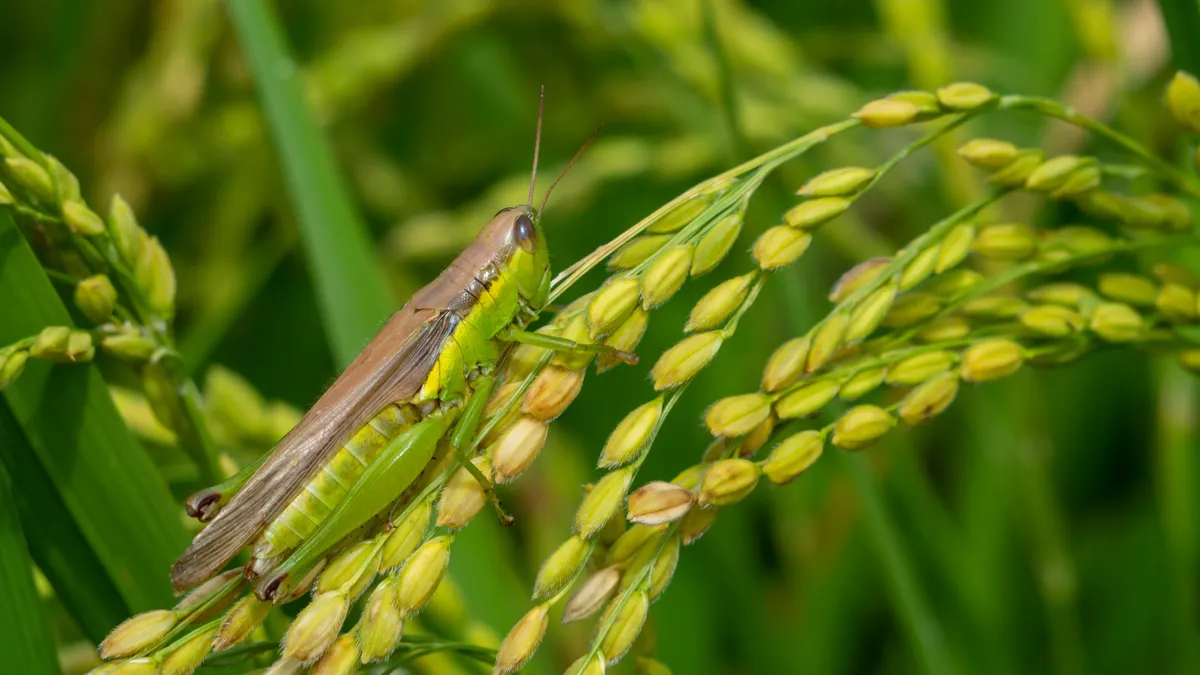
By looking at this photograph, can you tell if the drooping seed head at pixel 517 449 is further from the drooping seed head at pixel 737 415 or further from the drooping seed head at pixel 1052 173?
the drooping seed head at pixel 1052 173

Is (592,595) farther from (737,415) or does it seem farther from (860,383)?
(860,383)

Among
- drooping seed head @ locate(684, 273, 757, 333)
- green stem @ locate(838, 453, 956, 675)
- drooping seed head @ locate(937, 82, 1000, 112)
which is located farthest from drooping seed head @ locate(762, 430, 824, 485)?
green stem @ locate(838, 453, 956, 675)

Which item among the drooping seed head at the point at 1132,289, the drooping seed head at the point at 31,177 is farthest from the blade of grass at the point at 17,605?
the drooping seed head at the point at 1132,289

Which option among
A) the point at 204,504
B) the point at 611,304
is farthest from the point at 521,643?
the point at 204,504

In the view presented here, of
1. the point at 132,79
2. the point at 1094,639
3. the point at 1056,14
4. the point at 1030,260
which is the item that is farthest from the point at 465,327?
the point at 1056,14

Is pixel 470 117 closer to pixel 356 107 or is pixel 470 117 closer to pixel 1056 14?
pixel 356 107

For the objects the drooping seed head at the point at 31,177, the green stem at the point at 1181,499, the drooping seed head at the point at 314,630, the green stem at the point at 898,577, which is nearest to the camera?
the drooping seed head at the point at 314,630
